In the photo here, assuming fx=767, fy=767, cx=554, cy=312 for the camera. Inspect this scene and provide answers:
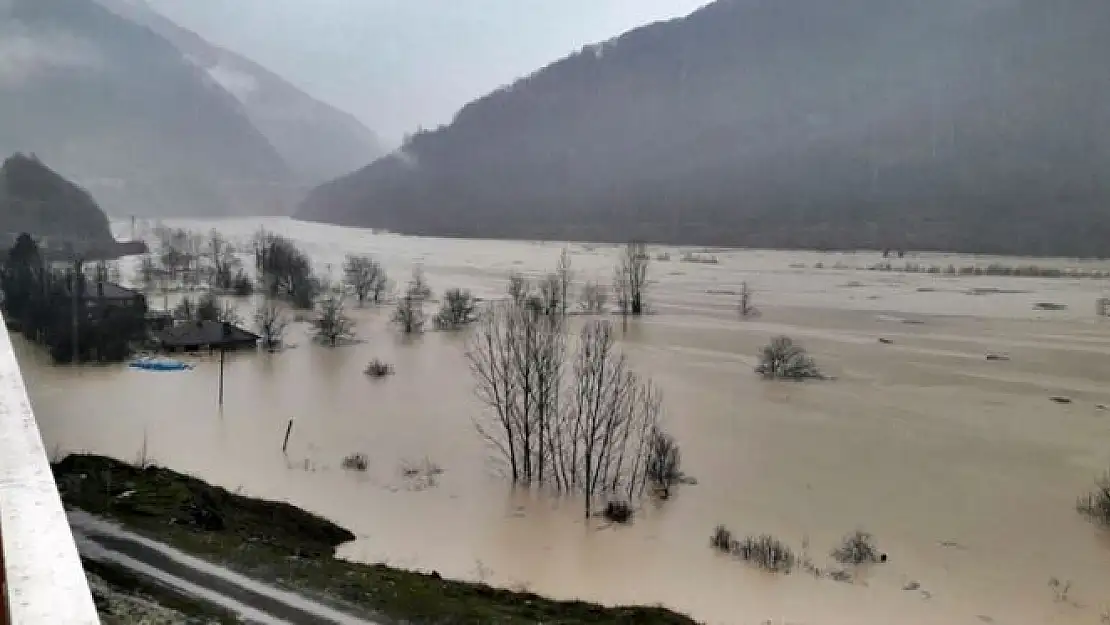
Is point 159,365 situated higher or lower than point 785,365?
lower

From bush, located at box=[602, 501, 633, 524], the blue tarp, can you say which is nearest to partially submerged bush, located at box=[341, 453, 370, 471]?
bush, located at box=[602, 501, 633, 524]

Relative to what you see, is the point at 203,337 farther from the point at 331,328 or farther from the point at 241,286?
the point at 241,286

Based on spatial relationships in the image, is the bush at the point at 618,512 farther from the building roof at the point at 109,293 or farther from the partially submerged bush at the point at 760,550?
the building roof at the point at 109,293

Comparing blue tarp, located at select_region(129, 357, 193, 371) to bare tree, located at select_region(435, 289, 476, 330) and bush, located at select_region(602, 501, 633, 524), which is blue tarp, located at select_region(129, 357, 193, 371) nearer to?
bare tree, located at select_region(435, 289, 476, 330)

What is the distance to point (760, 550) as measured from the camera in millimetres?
8664

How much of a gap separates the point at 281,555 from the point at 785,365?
612 inches

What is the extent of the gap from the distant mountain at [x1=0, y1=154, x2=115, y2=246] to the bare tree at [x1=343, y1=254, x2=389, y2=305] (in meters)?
11.3

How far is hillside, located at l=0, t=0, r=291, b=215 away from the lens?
171 ft

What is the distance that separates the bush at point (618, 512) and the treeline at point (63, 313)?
16476mm

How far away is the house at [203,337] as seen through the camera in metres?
22.2

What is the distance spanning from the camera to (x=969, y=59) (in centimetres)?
7762

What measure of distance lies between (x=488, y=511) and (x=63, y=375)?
47.8 feet

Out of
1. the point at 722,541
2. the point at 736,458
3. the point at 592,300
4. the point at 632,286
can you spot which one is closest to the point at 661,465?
the point at 722,541

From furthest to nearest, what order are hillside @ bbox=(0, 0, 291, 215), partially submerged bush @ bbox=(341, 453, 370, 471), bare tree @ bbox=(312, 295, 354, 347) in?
hillside @ bbox=(0, 0, 291, 215) → bare tree @ bbox=(312, 295, 354, 347) → partially submerged bush @ bbox=(341, 453, 370, 471)
